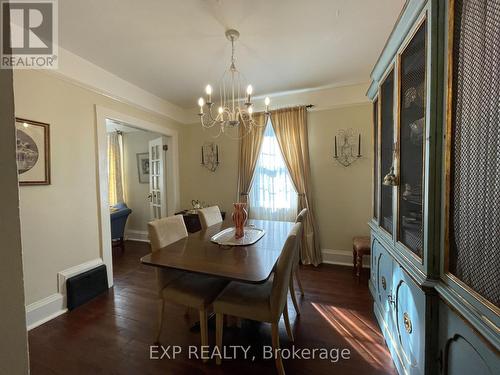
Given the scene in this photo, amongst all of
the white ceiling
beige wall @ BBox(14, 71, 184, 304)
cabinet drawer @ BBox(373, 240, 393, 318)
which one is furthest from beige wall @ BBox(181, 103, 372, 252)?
beige wall @ BBox(14, 71, 184, 304)

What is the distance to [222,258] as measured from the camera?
5.10ft

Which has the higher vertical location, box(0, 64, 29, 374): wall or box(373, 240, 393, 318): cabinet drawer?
box(0, 64, 29, 374): wall

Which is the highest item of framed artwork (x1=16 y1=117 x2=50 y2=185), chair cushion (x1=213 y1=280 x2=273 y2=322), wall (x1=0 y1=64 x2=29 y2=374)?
framed artwork (x1=16 y1=117 x2=50 y2=185)

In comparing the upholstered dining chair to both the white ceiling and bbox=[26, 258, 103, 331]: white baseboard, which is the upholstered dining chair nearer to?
bbox=[26, 258, 103, 331]: white baseboard

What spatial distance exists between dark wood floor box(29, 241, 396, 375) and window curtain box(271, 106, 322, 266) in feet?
2.35

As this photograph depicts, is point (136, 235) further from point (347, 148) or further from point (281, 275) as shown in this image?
point (347, 148)

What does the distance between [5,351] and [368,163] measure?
3447mm

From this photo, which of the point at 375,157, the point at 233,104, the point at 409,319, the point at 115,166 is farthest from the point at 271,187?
the point at 115,166

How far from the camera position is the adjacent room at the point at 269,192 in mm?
800

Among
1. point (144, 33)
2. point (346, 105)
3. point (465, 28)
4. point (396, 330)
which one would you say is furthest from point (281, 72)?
point (396, 330)

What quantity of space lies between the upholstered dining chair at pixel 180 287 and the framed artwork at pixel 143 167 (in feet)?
10.9

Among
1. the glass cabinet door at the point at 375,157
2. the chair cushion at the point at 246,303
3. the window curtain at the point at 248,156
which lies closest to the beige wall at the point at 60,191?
the chair cushion at the point at 246,303

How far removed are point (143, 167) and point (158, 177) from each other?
909mm

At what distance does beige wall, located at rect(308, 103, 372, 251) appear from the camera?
10.1ft
